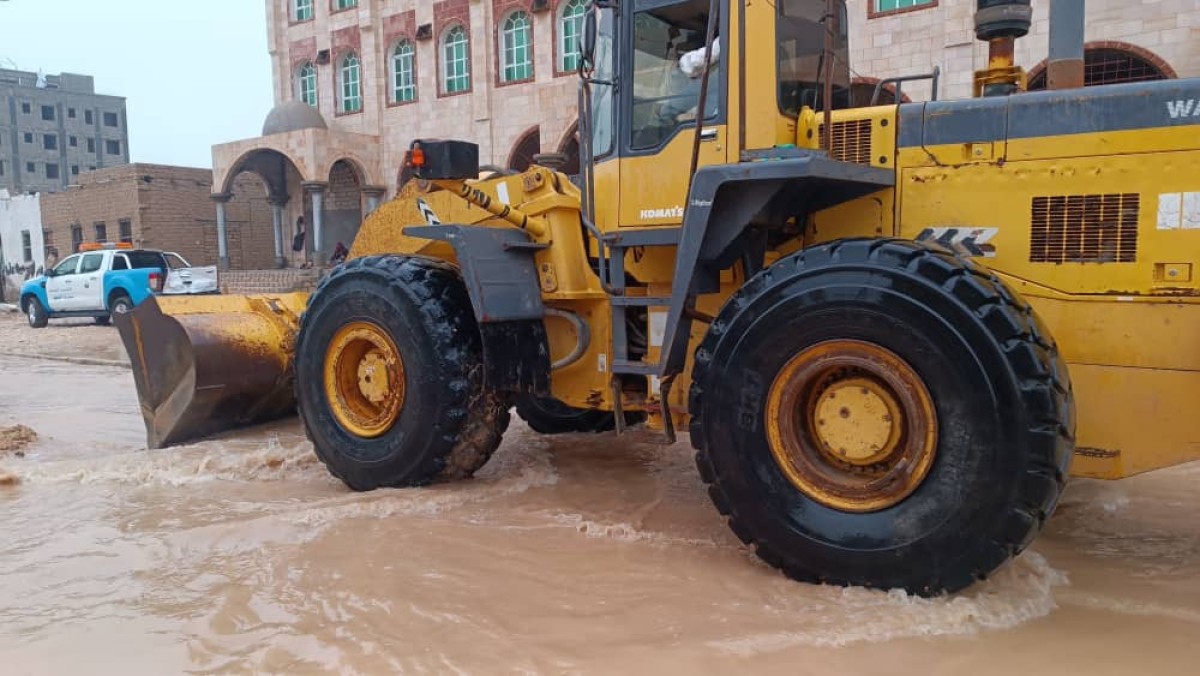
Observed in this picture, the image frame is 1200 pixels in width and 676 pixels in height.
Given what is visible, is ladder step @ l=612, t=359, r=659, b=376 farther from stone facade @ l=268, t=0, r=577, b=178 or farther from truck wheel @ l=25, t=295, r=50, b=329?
truck wheel @ l=25, t=295, r=50, b=329

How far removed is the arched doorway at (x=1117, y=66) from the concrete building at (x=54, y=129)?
70.9m

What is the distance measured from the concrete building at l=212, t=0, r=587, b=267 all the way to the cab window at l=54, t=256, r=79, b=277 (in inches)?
217

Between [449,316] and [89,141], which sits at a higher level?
[89,141]

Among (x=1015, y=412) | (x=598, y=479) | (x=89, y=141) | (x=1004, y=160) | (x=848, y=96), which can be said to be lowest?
(x=598, y=479)

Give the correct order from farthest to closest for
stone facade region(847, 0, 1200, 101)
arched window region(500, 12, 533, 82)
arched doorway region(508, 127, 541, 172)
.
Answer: arched doorway region(508, 127, 541, 172), arched window region(500, 12, 533, 82), stone facade region(847, 0, 1200, 101)

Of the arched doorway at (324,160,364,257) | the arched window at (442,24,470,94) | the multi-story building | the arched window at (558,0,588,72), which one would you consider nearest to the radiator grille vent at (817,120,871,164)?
the multi-story building

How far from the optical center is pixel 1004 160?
380 cm

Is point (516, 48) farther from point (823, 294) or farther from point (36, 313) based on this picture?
point (823, 294)

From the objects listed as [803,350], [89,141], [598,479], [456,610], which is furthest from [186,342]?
[89,141]

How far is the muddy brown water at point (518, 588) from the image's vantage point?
3129 mm

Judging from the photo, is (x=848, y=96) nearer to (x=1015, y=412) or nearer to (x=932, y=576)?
(x=1015, y=412)

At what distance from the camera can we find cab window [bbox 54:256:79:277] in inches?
801

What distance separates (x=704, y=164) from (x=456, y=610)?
2279 mm

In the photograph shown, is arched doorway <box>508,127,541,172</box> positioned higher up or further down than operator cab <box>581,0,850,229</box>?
higher up
